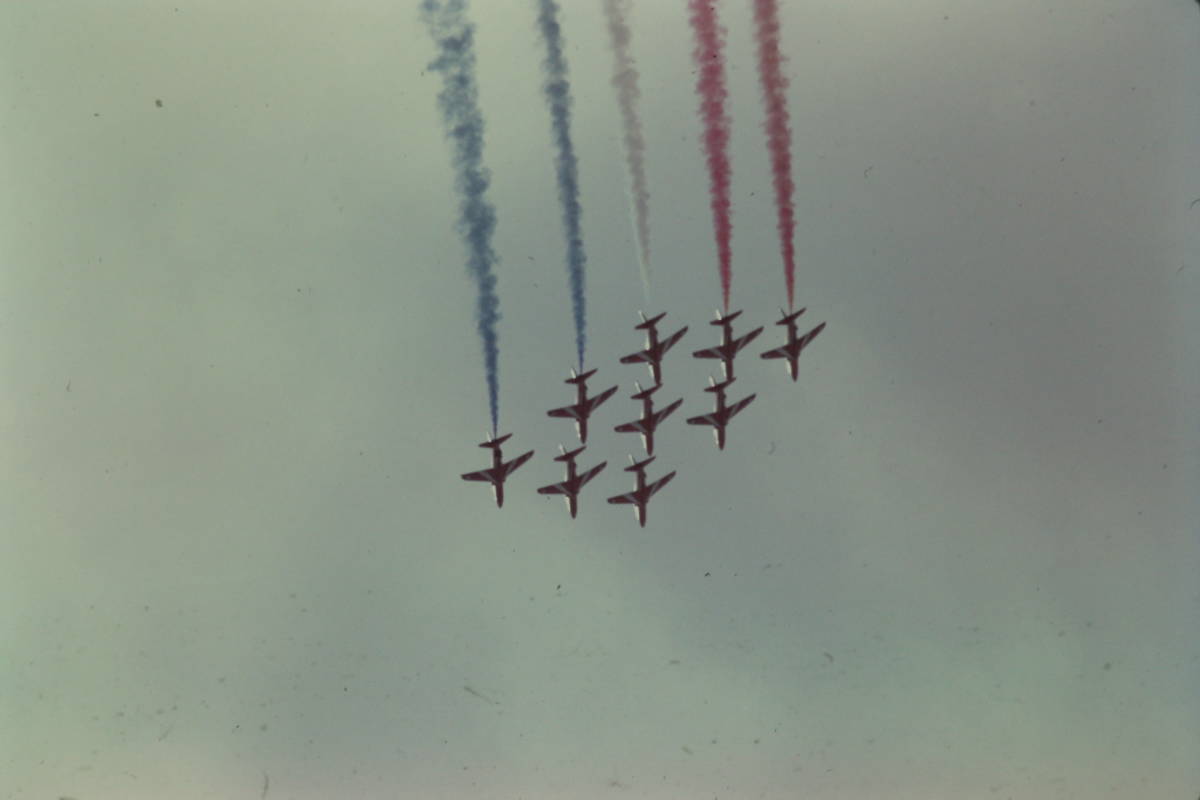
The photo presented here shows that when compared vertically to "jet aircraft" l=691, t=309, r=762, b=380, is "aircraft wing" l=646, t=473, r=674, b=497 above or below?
below

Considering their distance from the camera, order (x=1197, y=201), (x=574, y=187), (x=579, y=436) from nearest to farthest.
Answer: (x=574, y=187) < (x=1197, y=201) < (x=579, y=436)

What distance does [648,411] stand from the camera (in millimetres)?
31266

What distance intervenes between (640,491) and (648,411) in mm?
1979

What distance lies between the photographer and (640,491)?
31.2 m

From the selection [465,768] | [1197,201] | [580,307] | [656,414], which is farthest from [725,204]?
[465,768]

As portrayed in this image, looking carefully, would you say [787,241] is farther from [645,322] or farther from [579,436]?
[579,436]

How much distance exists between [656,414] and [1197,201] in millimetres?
13443

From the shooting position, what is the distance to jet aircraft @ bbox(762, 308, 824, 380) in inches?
1208

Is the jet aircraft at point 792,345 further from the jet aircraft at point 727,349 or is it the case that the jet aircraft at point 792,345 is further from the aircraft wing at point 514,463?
the aircraft wing at point 514,463

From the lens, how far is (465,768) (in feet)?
94.8

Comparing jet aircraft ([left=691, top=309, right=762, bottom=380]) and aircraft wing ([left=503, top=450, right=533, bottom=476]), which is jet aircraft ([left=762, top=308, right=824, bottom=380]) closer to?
jet aircraft ([left=691, top=309, right=762, bottom=380])

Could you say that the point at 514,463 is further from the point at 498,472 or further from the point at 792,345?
the point at 792,345

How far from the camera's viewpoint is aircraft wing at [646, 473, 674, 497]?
31.2 m

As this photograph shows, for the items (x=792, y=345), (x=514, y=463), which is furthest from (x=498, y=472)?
(x=792, y=345)
